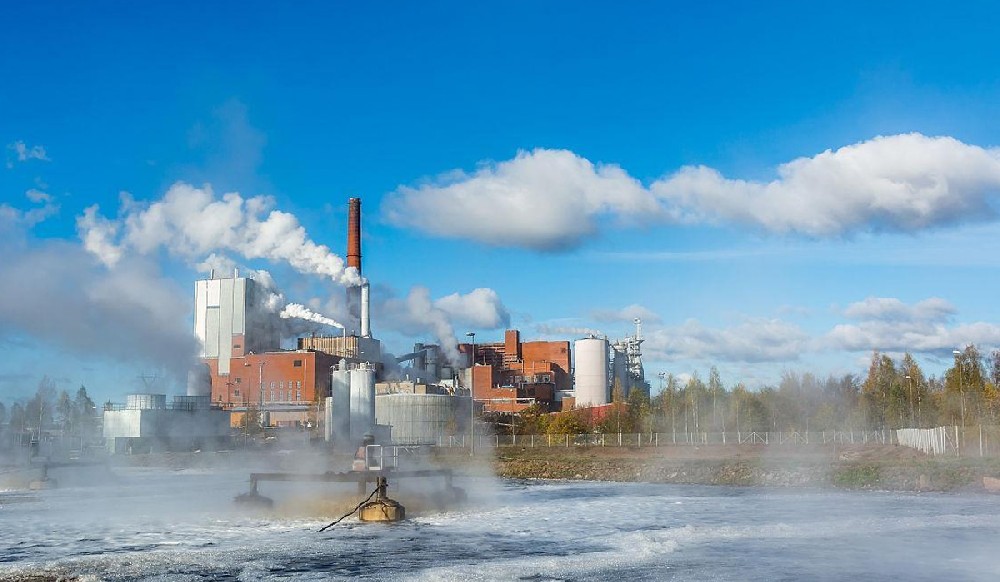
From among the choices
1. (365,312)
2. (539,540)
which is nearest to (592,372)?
(365,312)

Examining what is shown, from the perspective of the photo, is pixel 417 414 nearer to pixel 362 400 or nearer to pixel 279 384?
pixel 362 400

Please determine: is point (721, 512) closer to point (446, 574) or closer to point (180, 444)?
point (446, 574)

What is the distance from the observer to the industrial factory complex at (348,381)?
12225 cm

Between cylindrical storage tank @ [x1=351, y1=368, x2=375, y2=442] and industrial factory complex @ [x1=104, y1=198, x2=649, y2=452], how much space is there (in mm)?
132

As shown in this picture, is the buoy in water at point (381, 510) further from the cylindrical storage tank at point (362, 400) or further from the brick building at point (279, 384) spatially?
the brick building at point (279, 384)

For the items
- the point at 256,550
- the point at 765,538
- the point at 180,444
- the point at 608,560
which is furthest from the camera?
the point at 180,444

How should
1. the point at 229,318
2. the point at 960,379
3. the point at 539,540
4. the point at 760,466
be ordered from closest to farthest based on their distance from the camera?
the point at 539,540 < the point at 760,466 < the point at 960,379 < the point at 229,318

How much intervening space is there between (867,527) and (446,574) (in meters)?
18.1

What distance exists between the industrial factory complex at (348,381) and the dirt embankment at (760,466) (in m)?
30.4

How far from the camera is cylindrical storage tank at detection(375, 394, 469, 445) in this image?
126 meters

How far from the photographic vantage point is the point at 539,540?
3312 cm

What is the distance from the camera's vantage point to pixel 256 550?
100ft

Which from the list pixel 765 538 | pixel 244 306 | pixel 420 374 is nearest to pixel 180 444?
pixel 244 306

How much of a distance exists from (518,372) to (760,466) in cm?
10539
